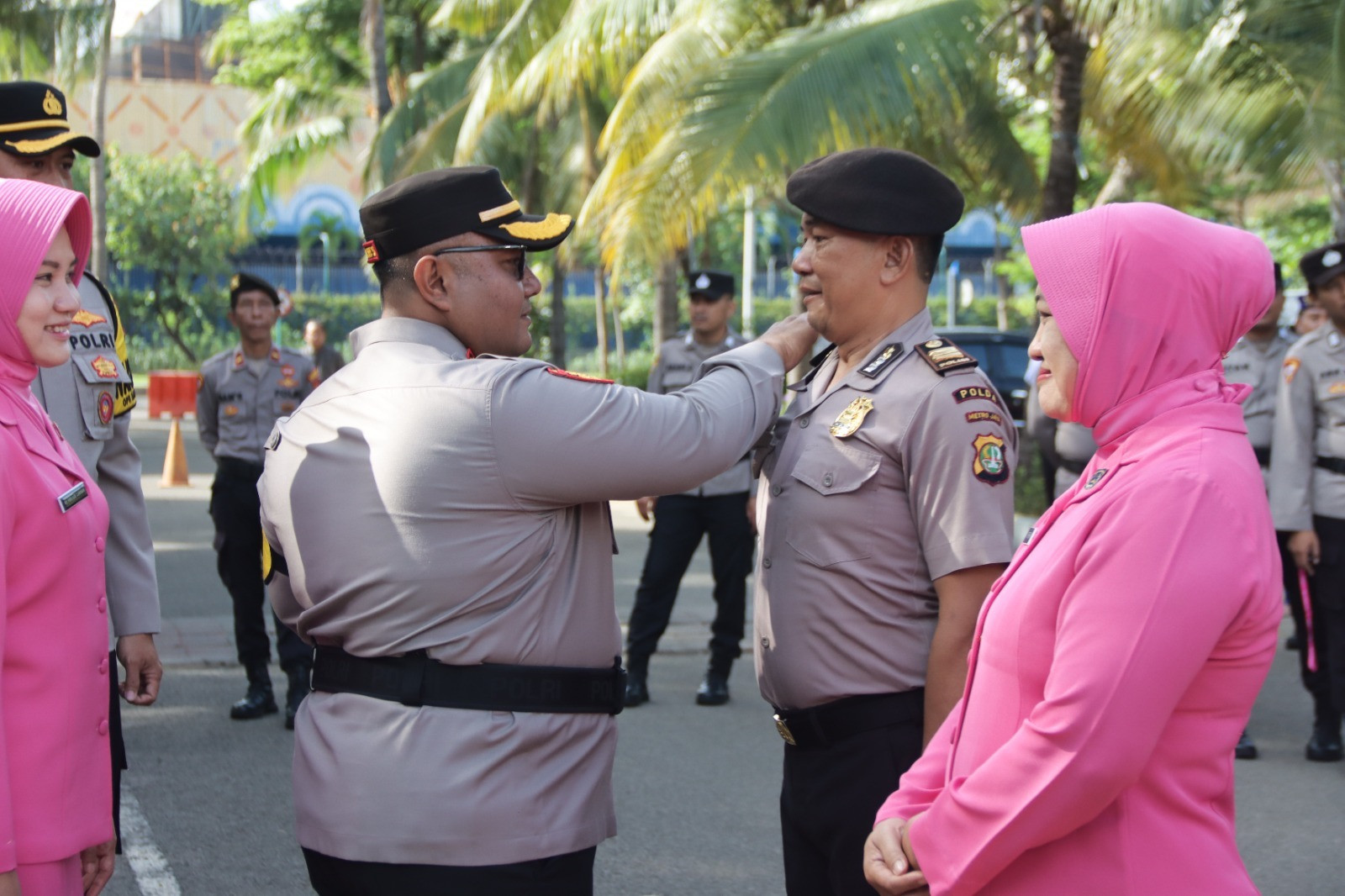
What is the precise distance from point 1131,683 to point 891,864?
0.50 m

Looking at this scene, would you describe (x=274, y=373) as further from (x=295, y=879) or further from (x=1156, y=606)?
(x=1156, y=606)

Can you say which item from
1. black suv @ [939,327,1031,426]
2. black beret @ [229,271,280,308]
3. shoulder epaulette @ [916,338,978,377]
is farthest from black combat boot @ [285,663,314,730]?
black suv @ [939,327,1031,426]

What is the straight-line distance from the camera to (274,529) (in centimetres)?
235

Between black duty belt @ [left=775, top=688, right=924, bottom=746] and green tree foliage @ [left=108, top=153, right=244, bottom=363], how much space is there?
32693 millimetres

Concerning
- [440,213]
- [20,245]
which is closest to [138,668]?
[20,245]

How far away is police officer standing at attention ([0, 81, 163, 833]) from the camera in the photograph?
10.2 feet

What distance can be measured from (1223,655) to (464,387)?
1.20 metres

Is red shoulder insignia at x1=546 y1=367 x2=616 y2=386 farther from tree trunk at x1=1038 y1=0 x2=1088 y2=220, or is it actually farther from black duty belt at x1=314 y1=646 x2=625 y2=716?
tree trunk at x1=1038 y1=0 x2=1088 y2=220

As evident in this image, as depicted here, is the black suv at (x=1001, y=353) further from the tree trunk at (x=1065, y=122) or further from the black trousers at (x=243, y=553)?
the black trousers at (x=243, y=553)

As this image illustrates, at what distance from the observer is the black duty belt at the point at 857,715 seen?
2.52 meters

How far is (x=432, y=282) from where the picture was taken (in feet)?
7.63

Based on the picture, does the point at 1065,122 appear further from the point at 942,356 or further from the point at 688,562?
the point at 942,356

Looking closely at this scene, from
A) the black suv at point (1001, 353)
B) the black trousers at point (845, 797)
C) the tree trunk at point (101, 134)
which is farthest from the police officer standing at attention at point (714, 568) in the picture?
the tree trunk at point (101, 134)

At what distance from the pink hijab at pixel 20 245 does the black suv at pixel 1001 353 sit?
12264mm
